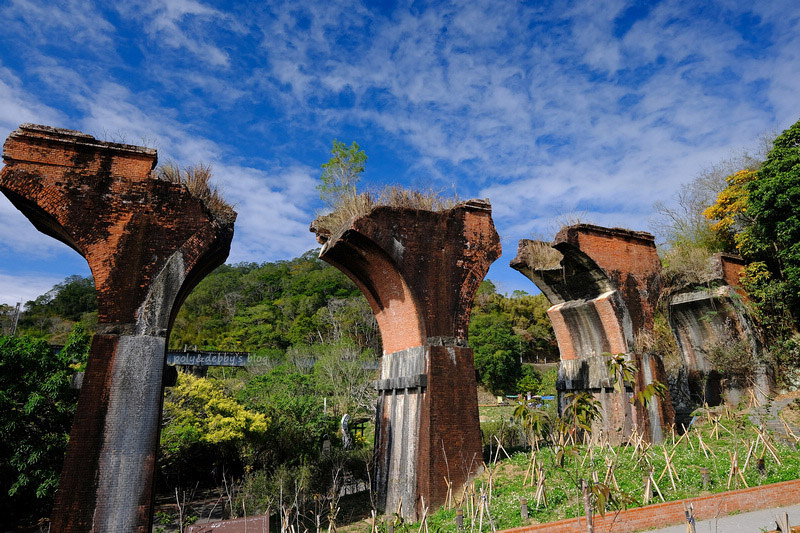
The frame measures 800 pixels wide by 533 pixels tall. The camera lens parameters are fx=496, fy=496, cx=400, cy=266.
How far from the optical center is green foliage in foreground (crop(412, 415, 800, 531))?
759 centimetres

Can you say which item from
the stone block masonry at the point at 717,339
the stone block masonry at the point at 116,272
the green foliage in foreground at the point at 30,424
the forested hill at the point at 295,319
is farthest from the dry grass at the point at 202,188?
the forested hill at the point at 295,319

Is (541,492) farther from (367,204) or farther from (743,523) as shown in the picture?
(367,204)

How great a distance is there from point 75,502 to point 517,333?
138 ft

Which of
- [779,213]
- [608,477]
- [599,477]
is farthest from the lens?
[779,213]

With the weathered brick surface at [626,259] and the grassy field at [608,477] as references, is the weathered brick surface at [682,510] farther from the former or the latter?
the weathered brick surface at [626,259]

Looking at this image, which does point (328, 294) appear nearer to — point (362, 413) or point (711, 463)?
point (362, 413)

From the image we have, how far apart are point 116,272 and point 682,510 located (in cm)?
956

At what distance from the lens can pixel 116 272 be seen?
809 centimetres

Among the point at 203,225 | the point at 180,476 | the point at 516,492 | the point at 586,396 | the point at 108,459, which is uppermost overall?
the point at 203,225

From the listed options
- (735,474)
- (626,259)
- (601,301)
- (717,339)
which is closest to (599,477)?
(735,474)

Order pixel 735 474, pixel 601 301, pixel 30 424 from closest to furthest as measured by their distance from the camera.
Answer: pixel 735 474 → pixel 30 424 → pixel 601 301

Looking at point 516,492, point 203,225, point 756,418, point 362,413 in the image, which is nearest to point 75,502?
point 203,225

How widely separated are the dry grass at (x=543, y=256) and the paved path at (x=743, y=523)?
6641mm

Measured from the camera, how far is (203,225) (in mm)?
8828
